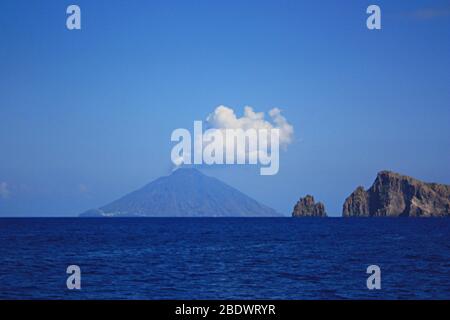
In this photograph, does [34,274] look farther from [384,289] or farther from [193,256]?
[384,289]

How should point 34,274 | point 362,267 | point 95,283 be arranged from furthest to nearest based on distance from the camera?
point 362,267
point 34,274
point 95,283

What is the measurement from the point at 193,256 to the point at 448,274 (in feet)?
103

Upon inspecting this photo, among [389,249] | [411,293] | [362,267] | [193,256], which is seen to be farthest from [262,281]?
[389,249]

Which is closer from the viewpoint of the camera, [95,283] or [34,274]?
[95,283]

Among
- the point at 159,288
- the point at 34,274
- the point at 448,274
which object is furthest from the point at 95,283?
the point at 448,274

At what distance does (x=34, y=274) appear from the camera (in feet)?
162

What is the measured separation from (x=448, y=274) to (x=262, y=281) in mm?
19221

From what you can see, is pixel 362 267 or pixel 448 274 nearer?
pixel 448 274
